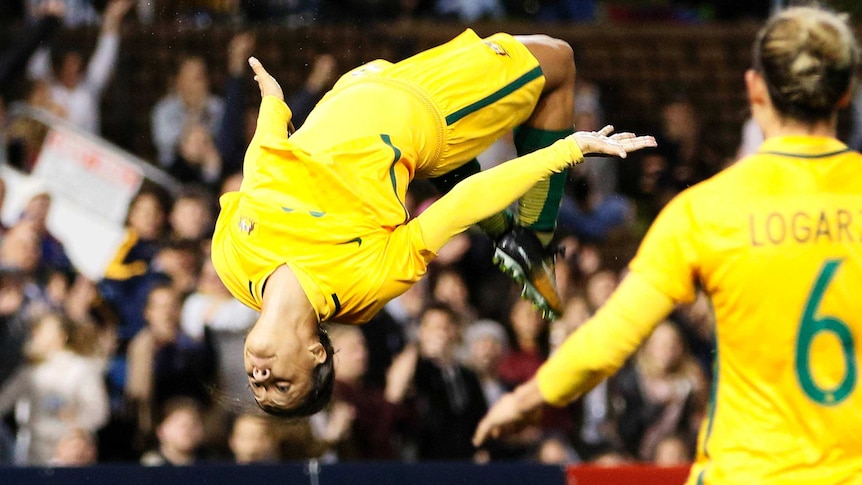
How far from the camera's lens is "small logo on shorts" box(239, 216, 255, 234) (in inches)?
163

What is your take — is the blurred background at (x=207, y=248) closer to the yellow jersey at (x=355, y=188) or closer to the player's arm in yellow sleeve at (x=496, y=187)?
the yellow jersey at (x=355, y=188)

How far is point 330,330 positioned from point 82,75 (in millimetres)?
2620

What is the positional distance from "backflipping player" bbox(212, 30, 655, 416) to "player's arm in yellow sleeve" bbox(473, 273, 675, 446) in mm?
1142

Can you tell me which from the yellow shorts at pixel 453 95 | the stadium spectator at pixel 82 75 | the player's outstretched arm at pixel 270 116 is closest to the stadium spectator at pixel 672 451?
the yellow shorts at pixel 453 95

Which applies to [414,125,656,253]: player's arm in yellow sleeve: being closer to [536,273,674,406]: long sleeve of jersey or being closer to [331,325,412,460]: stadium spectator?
[536,273,674,406]: long sleeve of jersey

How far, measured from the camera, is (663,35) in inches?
371

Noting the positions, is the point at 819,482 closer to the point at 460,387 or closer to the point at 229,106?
the point at 460,387

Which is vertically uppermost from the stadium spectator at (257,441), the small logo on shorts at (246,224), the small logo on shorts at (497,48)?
the small logo on shorts at (497,48)

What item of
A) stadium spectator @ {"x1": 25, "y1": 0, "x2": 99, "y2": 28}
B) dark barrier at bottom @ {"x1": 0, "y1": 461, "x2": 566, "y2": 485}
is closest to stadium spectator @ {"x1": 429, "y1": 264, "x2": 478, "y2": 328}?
dark barrier at bottom @ {"x1": 0, "y1": 461, "x2": 566, "y2": 485}

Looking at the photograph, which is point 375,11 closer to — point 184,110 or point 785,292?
point 184,110

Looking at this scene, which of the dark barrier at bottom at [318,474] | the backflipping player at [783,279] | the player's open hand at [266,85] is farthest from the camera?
the dark barrier at bottom at [318,474]

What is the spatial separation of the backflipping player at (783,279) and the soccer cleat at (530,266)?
6.46ft

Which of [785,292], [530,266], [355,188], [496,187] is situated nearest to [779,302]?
[785,292]

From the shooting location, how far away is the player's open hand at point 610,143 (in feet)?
12.5
